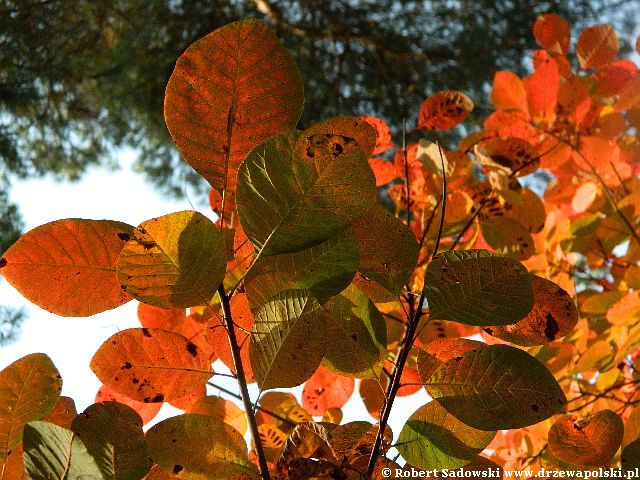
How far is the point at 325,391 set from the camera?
71cm

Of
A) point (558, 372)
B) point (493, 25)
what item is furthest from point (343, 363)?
point (493, 25)

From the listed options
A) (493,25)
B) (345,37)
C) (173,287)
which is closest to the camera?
(173,287)

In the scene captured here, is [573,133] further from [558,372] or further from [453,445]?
[453,445]

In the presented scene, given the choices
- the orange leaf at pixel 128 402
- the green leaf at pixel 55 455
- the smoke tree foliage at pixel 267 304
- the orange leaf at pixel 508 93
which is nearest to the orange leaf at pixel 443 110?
the orange leaf at pixel 508 93

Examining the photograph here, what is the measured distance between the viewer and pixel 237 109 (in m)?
0.39

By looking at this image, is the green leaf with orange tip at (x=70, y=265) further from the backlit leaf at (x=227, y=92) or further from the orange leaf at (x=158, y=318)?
the orange leaf at (x=158, y=318)

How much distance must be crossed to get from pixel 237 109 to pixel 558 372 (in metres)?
0.71

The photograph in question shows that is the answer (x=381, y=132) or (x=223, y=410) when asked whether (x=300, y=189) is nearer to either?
(x=223, y=410)

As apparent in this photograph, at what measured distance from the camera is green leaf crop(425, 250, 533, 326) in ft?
1.32

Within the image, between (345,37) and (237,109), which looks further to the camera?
(345,37)

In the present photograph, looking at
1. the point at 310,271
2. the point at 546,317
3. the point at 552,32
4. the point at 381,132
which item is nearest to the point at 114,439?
the point at 310,271

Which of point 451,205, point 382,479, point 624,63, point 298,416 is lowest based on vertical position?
point 382,479

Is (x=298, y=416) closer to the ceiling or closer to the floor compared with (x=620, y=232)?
closer to the floor

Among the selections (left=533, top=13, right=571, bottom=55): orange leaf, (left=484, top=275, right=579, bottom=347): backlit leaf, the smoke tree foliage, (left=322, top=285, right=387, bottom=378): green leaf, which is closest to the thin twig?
the smoke tree foliage
